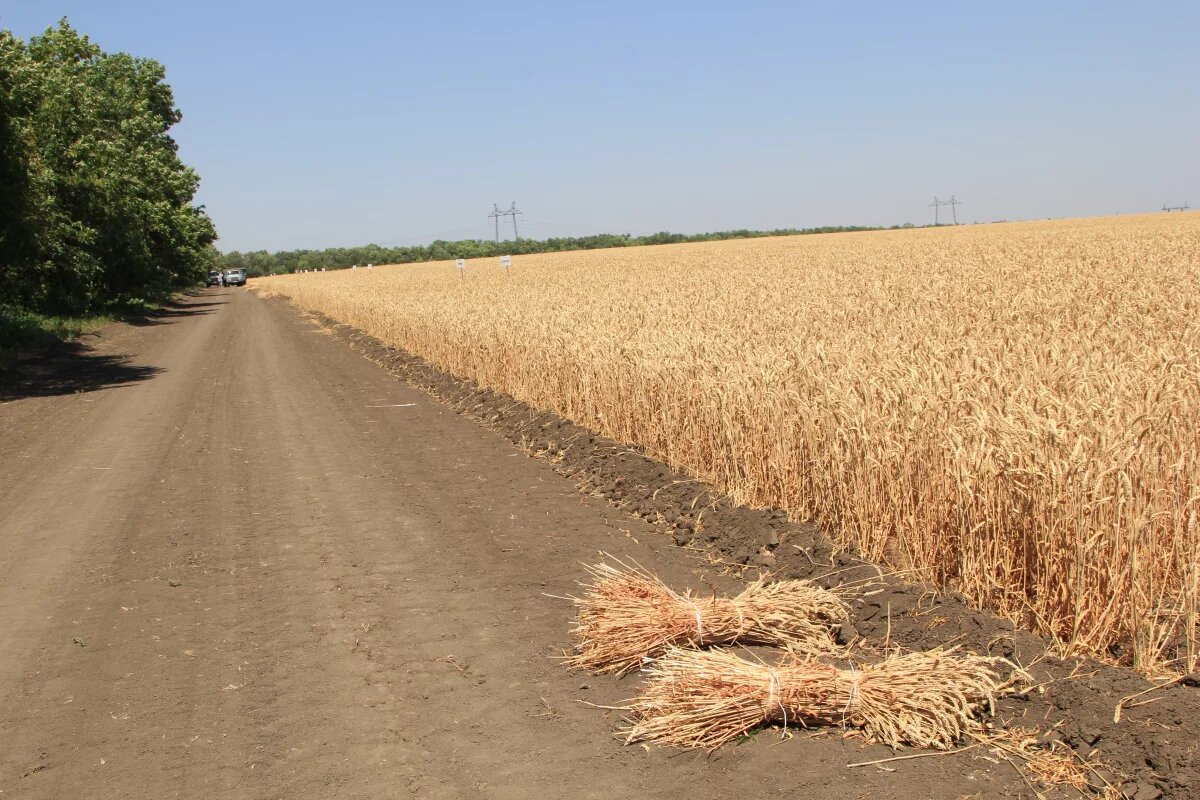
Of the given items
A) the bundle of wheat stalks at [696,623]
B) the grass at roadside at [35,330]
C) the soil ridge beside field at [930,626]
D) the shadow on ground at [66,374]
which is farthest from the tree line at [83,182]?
the bundle of wheat stalks at [696,623]

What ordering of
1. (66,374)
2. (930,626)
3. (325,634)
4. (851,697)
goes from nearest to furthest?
(851,697)
(930,626)
(325,634)
(66,374)

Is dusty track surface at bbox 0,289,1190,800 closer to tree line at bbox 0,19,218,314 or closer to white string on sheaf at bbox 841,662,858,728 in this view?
white string on sheaf at bbox 841,662,858,728

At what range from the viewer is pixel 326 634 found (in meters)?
6.16

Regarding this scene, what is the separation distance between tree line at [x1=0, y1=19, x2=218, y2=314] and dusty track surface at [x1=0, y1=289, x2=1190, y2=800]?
1050 centimetres

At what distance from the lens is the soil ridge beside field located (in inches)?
156

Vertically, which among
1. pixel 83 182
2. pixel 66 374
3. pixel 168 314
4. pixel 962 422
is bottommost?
pixel 66 374

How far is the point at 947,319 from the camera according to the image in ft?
42.4

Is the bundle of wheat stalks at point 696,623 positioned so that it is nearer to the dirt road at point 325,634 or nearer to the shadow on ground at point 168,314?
the dirt road at point 325,634

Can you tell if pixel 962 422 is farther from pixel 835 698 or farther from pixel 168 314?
pixel 168 314

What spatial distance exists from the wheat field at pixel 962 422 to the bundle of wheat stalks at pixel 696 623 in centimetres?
92

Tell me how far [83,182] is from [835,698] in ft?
103

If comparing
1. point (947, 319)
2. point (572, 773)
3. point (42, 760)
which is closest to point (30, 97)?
point (947, 319)

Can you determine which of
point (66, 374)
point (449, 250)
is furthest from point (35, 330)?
point (449, 250)

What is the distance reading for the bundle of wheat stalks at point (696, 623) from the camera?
18.0 ft
